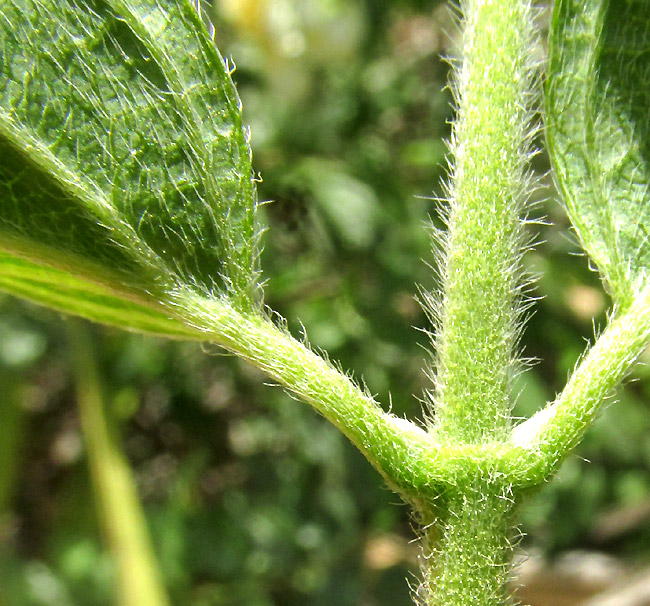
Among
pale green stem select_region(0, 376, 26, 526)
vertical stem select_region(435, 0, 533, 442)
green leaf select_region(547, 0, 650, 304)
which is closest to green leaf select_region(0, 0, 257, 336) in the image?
vertical stem select_region(435, 0, 533, 442)

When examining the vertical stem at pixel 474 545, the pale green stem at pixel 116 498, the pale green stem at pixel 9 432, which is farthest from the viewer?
the pale green stem at pixel 9 432

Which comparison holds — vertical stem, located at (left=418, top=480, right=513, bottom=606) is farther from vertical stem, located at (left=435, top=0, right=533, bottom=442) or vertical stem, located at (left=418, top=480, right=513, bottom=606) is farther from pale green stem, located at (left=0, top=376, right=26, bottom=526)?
pale green stem, located at (left=0, top=376, right=26, bottom=526)

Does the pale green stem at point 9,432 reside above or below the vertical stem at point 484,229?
above

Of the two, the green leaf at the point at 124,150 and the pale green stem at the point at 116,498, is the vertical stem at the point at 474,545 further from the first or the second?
the pale green stem at the point at 116,498

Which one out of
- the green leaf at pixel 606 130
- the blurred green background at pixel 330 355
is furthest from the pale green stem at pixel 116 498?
the green leaf at pixel 606 130

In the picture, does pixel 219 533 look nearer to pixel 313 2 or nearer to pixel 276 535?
pixel 276 535

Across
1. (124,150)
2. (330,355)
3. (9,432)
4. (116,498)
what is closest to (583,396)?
(124,150)
